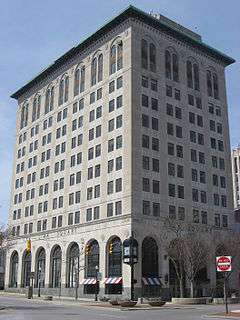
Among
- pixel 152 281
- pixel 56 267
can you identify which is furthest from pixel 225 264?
pixel 56 267

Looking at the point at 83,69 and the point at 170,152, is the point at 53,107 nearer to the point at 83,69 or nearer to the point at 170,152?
the point at 83,69

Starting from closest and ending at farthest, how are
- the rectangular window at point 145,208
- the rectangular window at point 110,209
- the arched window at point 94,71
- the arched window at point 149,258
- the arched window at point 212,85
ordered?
the arched window at point 149,258
the rectangular window at point 145,208
the rectangular window at point 110,209
the arched window at point 94,71
the arched window at point 212,85

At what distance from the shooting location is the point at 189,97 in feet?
286

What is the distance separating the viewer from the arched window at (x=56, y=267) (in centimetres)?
8669

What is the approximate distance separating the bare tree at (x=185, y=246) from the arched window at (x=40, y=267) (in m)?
28.2

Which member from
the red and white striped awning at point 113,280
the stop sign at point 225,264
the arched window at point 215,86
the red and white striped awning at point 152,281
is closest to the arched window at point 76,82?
the arched window at point 215,86

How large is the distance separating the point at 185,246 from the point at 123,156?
17622mm

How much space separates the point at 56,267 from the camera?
289 ft

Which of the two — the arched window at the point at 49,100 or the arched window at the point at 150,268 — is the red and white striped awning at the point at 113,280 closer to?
the arched window at the point at 150,268

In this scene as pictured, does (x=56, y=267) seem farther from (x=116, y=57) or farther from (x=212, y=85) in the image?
(x=212, y=85)

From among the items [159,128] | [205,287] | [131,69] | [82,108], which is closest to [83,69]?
[82,108]

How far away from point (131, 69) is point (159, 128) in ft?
35.7

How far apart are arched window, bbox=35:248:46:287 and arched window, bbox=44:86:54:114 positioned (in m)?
29.1

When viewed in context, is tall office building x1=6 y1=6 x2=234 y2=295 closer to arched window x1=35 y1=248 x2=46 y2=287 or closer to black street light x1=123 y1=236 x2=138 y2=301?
arched window x1=35 y1=248 x2=46 y2=287
